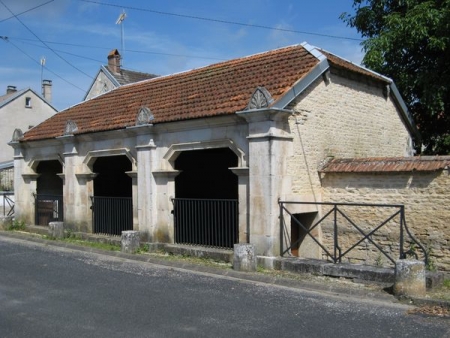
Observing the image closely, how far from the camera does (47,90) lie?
139 feet

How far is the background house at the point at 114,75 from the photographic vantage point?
27.2 m

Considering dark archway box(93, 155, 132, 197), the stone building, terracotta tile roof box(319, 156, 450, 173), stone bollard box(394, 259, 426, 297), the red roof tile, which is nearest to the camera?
stone bollard box(394, 259, 426, 297)

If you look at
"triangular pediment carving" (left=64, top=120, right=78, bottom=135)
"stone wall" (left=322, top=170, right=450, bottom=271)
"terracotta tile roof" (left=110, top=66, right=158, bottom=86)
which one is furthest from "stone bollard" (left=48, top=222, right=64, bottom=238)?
"terracotta tile roof" (left=110, top=66, right=158, bottom=86)

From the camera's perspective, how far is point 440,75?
617 inches

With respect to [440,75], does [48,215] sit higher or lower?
lower

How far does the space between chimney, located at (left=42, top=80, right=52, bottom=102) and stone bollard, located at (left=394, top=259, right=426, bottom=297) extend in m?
39.2

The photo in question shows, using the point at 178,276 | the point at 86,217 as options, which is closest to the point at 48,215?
the point at 86,217

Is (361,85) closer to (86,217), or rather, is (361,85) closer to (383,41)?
(383,41)

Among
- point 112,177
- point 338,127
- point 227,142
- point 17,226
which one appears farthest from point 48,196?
point 338,127

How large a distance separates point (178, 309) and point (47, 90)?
3901 centimetres

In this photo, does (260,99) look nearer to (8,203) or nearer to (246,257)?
(246,257)

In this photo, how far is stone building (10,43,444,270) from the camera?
10.4 meters

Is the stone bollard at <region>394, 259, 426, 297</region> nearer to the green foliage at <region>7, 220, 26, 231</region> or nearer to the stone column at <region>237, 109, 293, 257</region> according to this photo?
the stone column at <region>237, 109, 293, 257</region>

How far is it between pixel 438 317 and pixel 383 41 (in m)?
10.7
